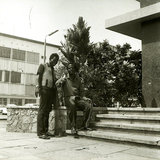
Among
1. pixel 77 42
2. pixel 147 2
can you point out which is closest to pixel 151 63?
pixel 147 2

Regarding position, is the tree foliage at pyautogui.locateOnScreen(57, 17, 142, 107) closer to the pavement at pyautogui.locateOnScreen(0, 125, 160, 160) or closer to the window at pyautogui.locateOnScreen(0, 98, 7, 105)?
the pavement at pyautogui.locateOnScreen(0, 125, 160, 160)

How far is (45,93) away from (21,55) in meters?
37.7

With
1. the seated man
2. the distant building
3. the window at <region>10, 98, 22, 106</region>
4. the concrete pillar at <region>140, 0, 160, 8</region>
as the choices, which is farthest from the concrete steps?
the window at <region>10, 98, 22, 106</region>

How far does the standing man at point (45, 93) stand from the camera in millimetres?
6621

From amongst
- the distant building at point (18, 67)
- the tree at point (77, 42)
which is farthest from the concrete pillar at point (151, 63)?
the distant building at point (18, 67)

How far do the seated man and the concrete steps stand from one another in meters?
0.39

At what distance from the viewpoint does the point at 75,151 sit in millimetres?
4773

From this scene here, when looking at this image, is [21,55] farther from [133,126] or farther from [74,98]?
[133,126]

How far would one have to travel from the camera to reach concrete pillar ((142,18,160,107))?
30.0 ft

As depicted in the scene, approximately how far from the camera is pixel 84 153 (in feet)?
15.1

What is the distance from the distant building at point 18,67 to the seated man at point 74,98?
33986 millimetres

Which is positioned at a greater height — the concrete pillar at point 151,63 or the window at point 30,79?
the window at point 30,79

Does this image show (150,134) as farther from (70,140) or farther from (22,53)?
(22,53)

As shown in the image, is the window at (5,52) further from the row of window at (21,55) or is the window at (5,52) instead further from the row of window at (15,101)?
the row of window at (15,101)
